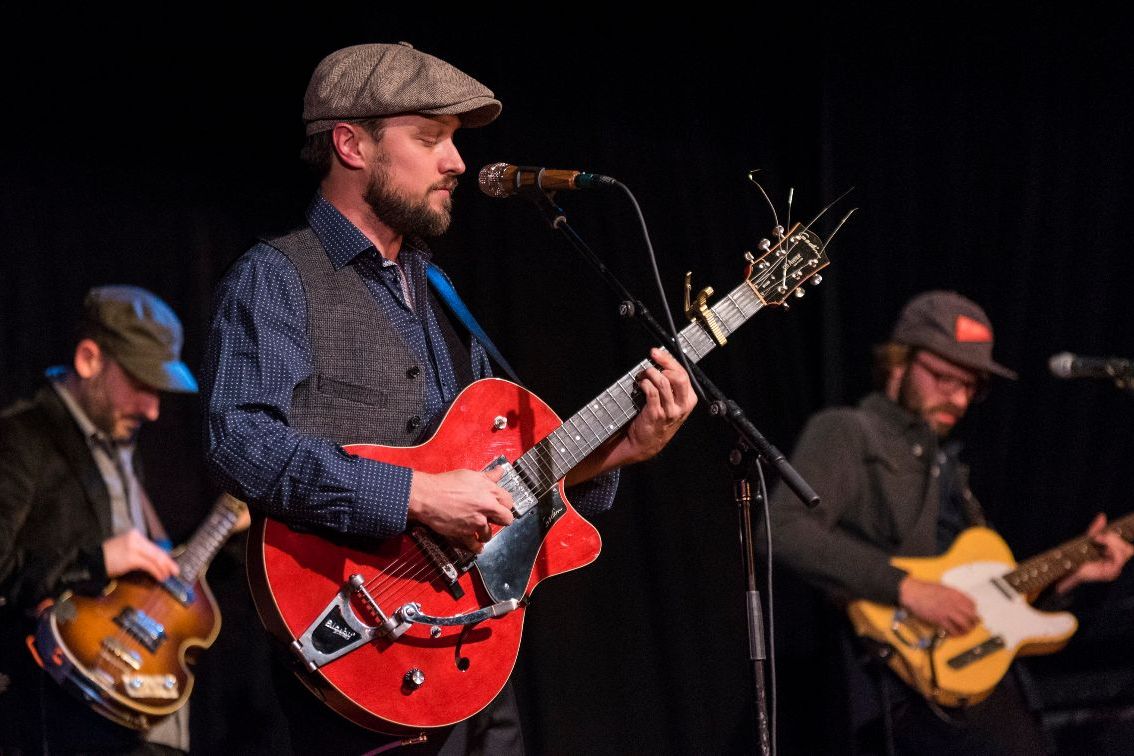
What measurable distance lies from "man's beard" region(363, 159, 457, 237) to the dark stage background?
174 cm

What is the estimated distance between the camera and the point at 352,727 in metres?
2.42

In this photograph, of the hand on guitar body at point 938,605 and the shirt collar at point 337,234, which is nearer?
the shirt collar at point 337,234

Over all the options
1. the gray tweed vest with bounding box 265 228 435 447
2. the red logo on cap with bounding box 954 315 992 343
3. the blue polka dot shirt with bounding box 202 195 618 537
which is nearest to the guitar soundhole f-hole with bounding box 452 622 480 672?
the blue polka dot shirt with bounding box 202 195 618 537

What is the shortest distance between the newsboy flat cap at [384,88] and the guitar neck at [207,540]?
1.80 meters

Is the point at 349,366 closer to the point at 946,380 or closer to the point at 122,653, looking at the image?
the point at 122,653

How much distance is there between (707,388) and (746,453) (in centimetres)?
17

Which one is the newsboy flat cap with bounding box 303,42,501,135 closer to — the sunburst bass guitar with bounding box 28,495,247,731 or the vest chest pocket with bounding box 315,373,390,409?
the vest chest pocket with bounding box 315,373,390,409

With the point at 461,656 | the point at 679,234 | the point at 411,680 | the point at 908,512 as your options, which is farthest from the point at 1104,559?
the point at 411,680

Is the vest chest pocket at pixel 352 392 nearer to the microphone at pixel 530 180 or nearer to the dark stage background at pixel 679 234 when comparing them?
the microphone at pixel 530 180

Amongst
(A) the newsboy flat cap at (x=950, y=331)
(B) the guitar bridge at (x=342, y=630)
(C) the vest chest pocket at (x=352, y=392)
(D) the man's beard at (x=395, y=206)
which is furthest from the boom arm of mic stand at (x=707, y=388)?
(A) the newsboy flat cap at (x=950, y=331)

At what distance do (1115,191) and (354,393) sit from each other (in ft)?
14.7

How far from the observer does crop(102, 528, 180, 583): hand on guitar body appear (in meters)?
3.77

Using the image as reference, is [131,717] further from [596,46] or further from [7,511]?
[596,46]

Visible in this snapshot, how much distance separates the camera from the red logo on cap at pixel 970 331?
Result: 4707 millimetres
